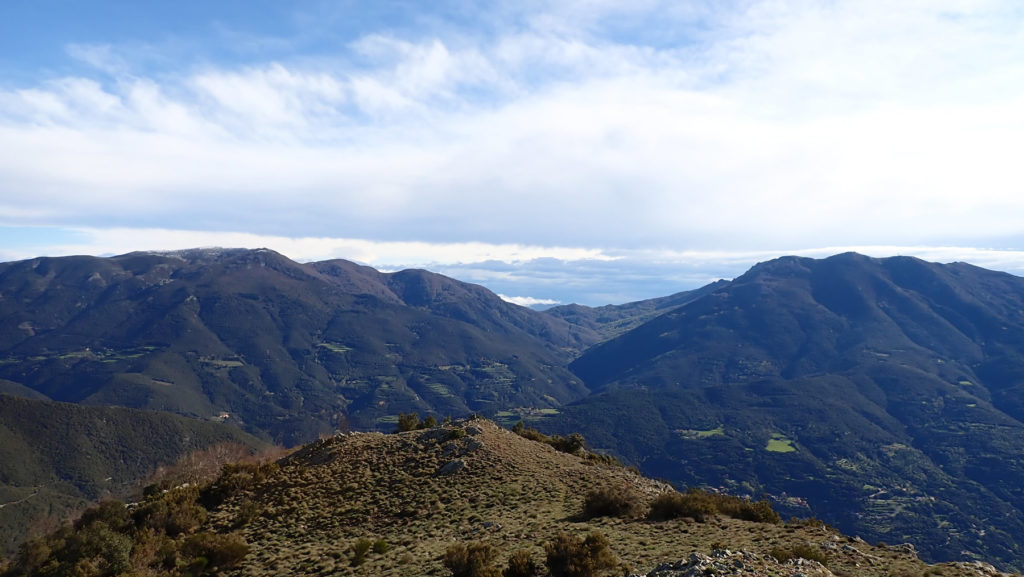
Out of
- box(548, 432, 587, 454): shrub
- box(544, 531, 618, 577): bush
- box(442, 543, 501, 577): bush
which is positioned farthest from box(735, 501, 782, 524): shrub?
box(548, 432, 587, 454): shrub

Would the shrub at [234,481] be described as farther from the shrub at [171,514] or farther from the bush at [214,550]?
the bush at [214,550]

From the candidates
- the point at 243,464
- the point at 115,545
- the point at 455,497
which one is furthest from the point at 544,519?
the point at 243,464

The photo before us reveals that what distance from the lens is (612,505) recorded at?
3145 cm

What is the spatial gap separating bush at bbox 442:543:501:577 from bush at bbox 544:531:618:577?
90.7 inches

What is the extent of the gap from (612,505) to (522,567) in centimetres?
1129

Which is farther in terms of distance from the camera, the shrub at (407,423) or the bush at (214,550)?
Result: the shrub at (407,423)

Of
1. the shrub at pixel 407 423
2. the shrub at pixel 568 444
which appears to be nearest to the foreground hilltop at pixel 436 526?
the shrub at pixel 568 444

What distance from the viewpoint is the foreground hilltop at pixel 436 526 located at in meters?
22.3

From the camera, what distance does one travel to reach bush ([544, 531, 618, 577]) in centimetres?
2103

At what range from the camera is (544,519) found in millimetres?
30906

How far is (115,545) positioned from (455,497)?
697 inches

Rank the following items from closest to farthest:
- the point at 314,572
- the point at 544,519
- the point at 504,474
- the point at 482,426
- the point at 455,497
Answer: the point at 314,572 → the point at 544,519 → the point at 455,497 → the point at 504,474 → the point at 482,426

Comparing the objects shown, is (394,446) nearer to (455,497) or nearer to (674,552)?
(455,497)

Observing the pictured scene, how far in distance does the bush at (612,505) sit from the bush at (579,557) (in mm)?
8944
